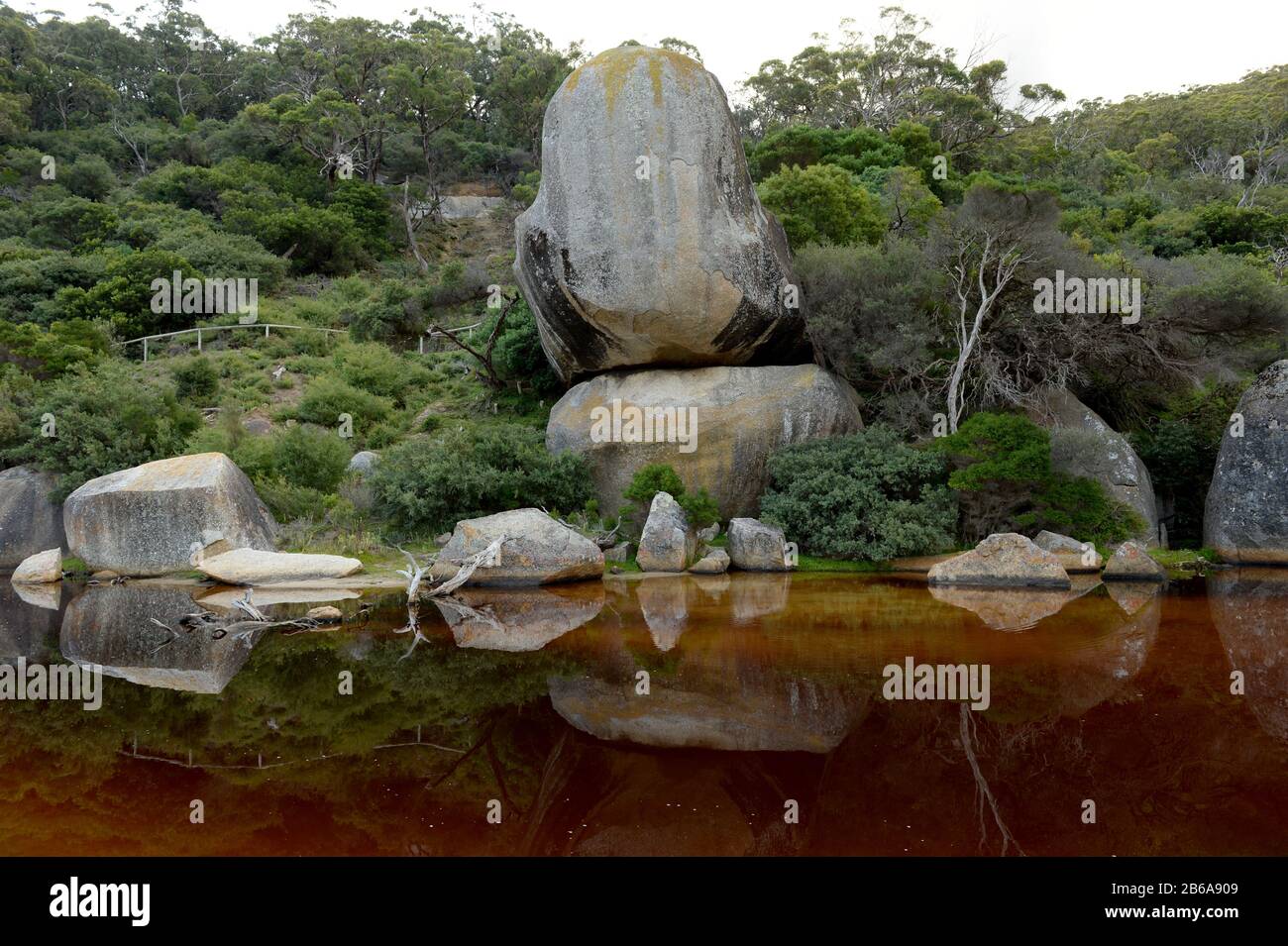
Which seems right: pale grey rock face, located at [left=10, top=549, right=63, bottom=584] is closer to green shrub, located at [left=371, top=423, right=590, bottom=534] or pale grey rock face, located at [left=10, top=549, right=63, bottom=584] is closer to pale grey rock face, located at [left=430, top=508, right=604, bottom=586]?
green shrub, located at [left=371, top=423, right=590, bottom=534]

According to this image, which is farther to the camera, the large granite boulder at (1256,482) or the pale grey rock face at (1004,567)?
the large granite boulder at (1256,482)

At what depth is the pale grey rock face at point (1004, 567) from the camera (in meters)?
13.7

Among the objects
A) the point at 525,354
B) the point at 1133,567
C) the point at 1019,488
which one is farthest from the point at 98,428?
the point at 1133,567

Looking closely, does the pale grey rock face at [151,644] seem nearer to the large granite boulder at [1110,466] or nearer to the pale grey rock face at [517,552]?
the pale grey rock face at [517,552]

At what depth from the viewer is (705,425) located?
17391 millimetres

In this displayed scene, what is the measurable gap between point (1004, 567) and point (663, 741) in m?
9.65

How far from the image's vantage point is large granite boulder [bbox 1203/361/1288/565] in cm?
1544

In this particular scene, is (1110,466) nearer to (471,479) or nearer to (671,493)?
(671,493)

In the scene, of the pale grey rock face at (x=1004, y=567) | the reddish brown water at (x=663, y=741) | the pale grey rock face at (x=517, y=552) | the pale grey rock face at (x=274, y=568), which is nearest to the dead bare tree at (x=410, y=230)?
the pale grey rock face at (x=274, y=568)

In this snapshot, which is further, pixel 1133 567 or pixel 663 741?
pixel 1133 567

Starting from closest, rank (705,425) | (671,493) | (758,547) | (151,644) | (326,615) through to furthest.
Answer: (151,644) < (326,615) < (758,547) < (671,493) < (705,425)

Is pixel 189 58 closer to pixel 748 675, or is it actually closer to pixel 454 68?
pixel 454 68

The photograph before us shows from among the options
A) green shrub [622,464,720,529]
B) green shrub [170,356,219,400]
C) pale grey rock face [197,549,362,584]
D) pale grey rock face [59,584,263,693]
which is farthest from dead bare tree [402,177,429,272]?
pale grey rock face [59,584,263,693]

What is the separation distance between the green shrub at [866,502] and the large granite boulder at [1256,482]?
16.5 feet
